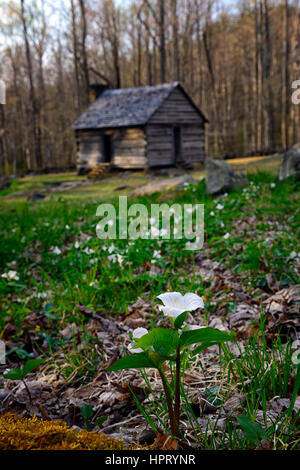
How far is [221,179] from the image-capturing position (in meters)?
8.05

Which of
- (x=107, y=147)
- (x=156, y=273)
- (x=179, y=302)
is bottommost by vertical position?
(x=156, y=273)

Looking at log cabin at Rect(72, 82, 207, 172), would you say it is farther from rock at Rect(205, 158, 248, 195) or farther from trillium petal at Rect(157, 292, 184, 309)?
trillium petal at Rect(157, 292, 184, 309)

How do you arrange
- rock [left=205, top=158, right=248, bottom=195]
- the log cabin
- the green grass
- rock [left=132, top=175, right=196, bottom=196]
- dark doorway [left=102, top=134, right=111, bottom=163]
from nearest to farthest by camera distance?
the green grass < rock [left=205, top=158, right=248, bottom=195] < rock [left=132, top=175, right=196, bottom=196] < the log cabin < dark doorway [left=102, top=134, right=111, bottom=163]

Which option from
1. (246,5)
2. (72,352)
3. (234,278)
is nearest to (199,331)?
(72,352)

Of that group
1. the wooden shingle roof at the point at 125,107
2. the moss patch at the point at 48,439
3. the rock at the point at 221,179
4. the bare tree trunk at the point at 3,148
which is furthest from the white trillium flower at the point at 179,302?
the bare tree trunk at the point at 3,148

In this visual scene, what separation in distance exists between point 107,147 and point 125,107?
7.76ft

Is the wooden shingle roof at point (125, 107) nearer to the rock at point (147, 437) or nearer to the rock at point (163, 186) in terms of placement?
the rock at point (163, 186)

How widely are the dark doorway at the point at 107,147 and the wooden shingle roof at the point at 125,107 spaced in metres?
1.11

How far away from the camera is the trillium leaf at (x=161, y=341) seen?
3.82 feet

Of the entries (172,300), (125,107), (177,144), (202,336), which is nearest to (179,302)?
(172,300)

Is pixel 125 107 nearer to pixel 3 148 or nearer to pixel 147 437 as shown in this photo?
pixel 3 148

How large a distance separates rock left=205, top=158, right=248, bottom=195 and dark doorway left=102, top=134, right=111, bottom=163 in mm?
13509

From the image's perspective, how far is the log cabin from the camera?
19.2 meters

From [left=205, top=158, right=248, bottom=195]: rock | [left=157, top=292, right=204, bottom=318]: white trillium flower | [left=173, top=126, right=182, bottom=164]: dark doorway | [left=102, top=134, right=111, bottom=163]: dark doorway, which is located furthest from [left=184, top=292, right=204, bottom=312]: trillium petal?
[left=102, top=134, right=111, bottom=163]: dark doorway
